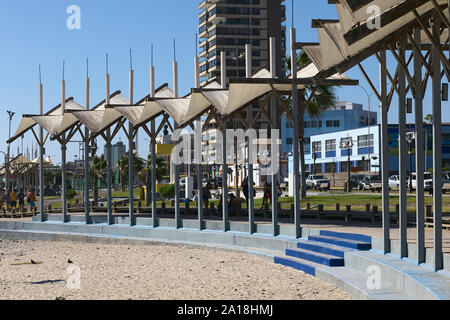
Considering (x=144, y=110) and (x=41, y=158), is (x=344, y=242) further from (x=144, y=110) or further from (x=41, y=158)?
(x=41, y=158)

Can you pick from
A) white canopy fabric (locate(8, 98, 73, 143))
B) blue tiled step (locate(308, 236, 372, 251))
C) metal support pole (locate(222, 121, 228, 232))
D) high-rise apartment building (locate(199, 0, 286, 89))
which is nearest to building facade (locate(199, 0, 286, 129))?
high-rise apartment building (locate(199, 0, 286, 89))

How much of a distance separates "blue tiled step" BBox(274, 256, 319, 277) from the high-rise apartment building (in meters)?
112

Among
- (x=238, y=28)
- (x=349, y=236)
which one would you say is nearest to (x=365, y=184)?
(x=349, y=236)

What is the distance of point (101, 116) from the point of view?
107 feet

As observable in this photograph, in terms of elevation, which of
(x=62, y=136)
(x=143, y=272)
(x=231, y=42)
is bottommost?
(x=143, y=272)

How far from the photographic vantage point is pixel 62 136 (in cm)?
3506

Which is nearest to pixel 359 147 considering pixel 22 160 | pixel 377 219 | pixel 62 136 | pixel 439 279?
pixel 22 160

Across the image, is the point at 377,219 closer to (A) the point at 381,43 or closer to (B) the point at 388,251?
(B) the point at 388,251

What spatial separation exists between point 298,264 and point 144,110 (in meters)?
12.5

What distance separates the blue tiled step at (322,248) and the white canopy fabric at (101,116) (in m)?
13.5

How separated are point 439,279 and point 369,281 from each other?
2.23 meters

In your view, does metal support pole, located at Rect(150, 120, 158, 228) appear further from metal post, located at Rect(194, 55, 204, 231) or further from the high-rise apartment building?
the high-rise apartment building

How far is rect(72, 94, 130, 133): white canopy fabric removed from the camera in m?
31.6

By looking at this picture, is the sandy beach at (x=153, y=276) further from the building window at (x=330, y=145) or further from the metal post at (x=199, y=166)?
the building window at (x=330, y=145)
